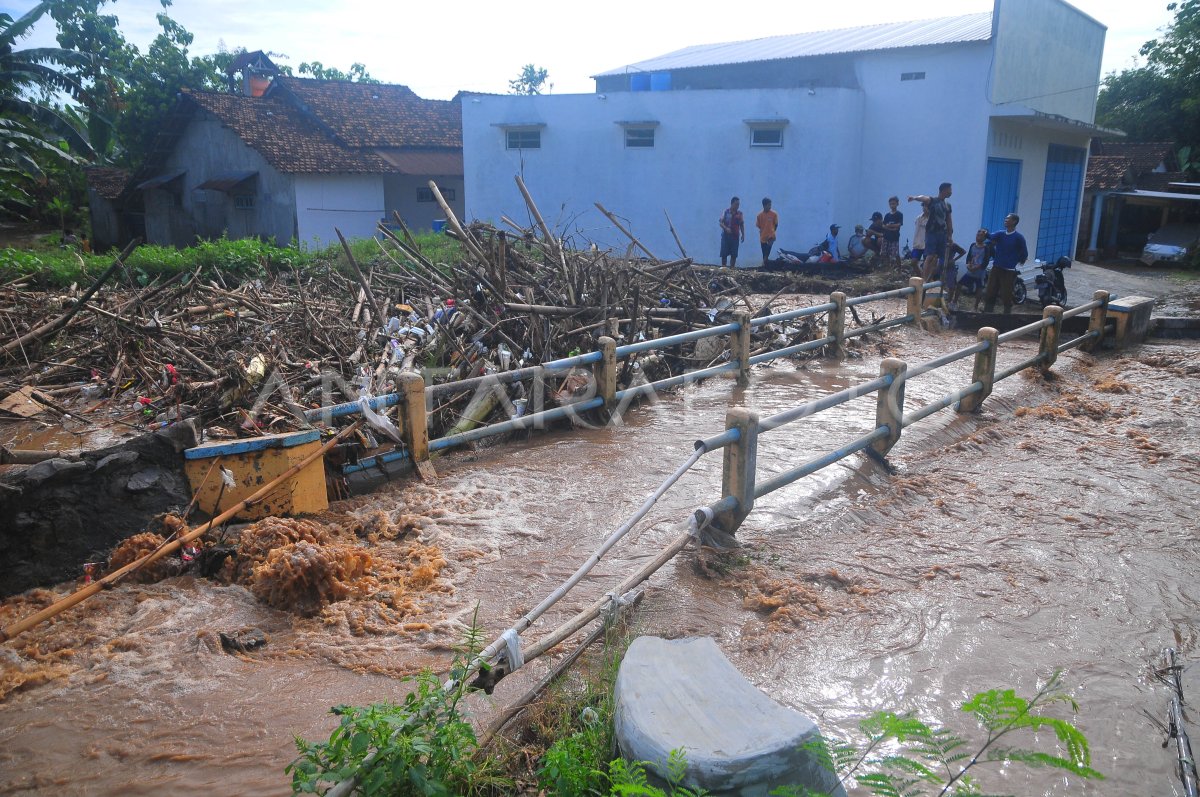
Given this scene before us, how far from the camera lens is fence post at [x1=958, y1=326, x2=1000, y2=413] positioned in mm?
8805

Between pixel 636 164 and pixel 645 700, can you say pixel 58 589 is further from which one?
pixel 636 164

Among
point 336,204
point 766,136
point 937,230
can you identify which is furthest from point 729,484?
point 336,204

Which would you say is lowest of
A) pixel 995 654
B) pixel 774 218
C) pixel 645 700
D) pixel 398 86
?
pixel 995 654

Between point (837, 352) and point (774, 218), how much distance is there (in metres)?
8.57

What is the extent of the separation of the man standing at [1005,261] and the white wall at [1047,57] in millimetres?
5595

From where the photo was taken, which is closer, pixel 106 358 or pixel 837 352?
pixel 106 358

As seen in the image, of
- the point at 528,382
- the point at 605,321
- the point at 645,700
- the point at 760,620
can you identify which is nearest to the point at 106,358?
the point at 528,382

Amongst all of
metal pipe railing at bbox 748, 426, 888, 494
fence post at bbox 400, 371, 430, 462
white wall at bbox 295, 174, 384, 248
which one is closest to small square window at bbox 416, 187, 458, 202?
white wall at bbox 295, 174, 384, 248

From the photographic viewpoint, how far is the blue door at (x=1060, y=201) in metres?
22.3

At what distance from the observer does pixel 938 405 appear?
795cm

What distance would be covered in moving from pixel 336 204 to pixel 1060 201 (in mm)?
21141

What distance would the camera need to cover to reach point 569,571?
525 centimetres

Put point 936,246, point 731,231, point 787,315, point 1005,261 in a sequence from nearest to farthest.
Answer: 1. point 787,315
2. point 1005,261
3. point 936,246
4. point 731,231

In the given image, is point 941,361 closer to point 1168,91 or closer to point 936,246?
point 936,246
